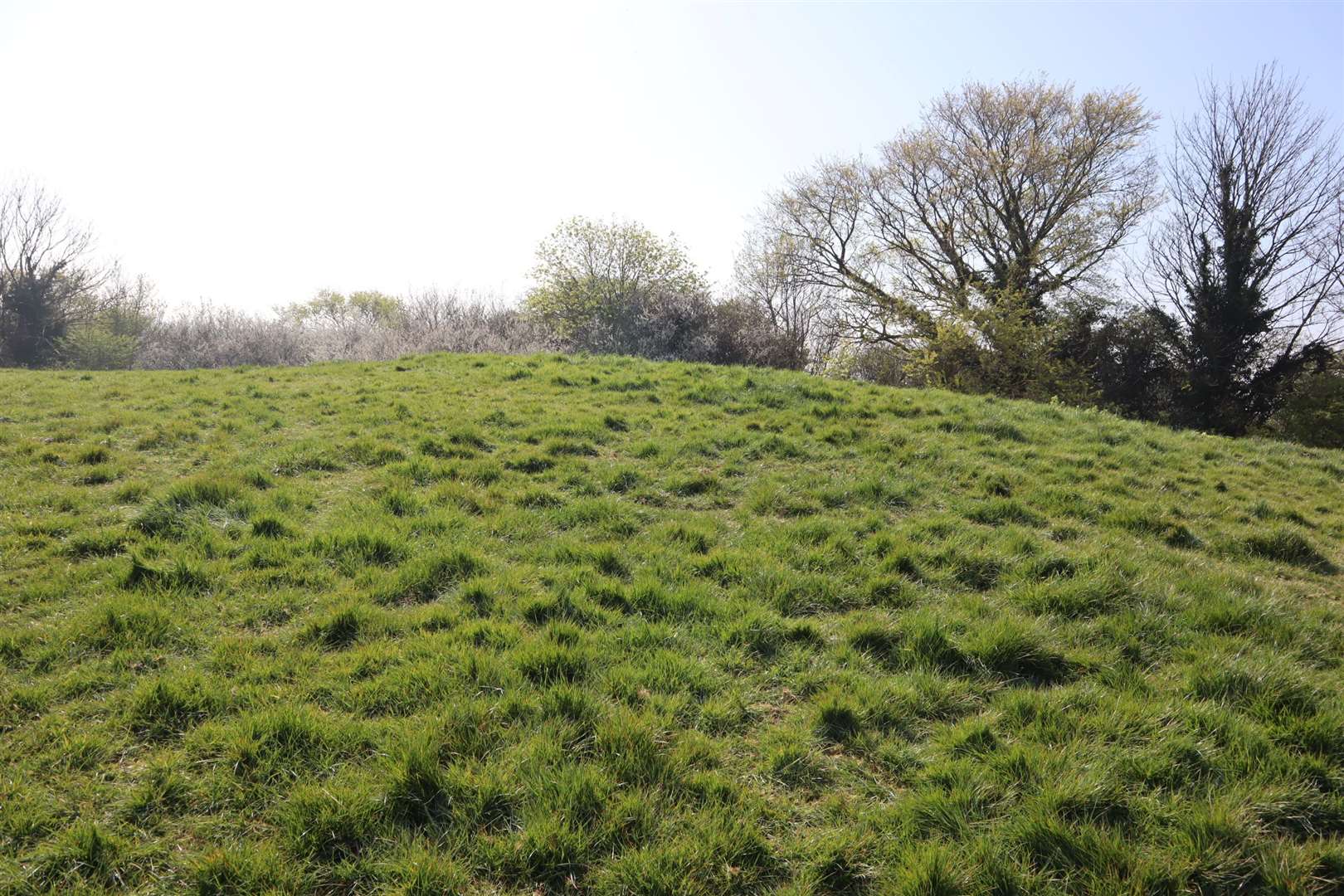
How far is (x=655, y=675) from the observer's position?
Result: 13.4 ft

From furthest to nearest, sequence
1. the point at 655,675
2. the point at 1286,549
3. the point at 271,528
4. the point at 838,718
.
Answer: the point at 1286,549 < the point at 271,528 < the point at 655,675 < the point at 838,718

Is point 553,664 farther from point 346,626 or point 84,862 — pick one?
point 84,862

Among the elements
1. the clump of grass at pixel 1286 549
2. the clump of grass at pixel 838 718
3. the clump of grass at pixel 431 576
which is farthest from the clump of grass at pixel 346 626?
the clump of grass at pixel 1286 549

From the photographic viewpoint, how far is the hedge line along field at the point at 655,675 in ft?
9.29

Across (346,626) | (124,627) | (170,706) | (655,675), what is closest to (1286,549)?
(655,675)

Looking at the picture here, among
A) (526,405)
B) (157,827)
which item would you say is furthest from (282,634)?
(526,405)

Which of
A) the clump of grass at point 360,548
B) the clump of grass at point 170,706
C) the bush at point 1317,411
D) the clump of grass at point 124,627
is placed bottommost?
the clump of grass at point 170,706

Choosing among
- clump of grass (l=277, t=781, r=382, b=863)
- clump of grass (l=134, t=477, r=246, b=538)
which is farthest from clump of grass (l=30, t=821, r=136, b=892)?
clump of grass (l=134, t=477, r=246, b=538)

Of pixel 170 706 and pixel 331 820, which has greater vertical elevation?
pixel 170 706

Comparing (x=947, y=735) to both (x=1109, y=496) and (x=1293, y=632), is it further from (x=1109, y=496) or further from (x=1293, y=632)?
(x=1109, y=496)

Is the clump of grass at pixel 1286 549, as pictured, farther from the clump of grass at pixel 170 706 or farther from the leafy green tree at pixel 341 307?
the leafy green tree at pixel 341 307

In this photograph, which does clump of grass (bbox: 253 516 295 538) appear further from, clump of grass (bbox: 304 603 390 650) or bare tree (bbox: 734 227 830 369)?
bare tree (bbox: 734 227 830 369)

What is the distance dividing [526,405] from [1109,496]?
8.41 metres

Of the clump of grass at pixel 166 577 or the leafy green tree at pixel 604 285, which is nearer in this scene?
the clump of grass at pixel 166 577
